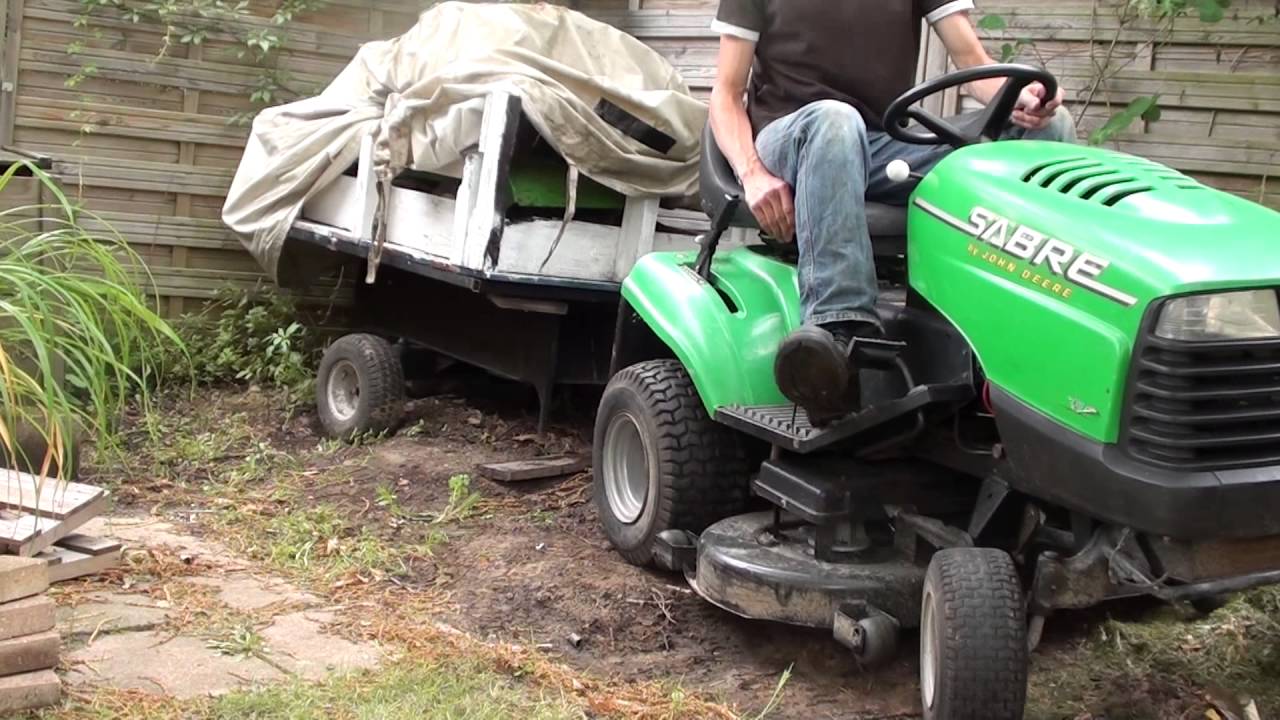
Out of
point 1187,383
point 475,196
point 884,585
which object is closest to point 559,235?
point 475,196

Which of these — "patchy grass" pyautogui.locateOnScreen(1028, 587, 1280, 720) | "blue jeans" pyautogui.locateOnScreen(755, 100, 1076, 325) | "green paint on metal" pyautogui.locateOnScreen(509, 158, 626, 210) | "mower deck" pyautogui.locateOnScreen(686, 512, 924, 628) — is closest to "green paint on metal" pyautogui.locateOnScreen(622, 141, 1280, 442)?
"blue jeans" pyautogui.locateOnScreen(755, 100, 1076, 325)

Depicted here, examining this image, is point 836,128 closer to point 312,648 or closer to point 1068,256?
point 1068,256

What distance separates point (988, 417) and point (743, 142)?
0.96 m

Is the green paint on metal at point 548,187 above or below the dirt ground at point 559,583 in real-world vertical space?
above

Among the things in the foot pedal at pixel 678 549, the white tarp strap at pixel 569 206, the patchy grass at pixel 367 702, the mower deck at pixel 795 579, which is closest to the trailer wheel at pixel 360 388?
the white tarp strap at pixel 569 206

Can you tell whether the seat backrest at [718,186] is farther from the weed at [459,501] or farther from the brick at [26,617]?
the brick at [26,617]

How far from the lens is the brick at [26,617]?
2.76 meters

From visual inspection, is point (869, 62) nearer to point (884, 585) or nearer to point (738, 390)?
point (738, 390)

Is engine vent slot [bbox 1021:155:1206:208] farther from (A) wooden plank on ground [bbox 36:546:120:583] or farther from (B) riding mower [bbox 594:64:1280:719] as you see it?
(A) wooden plank on ground [bbox 36:546:120:583]

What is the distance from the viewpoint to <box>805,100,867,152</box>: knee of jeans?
3.08 metres

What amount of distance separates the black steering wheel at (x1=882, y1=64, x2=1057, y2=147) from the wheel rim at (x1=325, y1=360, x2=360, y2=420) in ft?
9.40

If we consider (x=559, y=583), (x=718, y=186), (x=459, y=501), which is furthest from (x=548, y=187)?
(x=559, y=583)

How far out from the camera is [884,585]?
10.0 feet

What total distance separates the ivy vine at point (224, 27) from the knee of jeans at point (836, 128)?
12.5 feet
